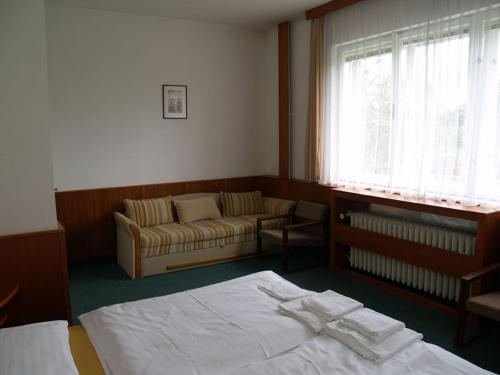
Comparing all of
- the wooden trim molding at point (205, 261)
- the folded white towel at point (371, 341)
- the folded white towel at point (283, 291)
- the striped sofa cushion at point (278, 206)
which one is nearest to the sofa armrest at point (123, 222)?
the wooden trim molding at point (205, 261)

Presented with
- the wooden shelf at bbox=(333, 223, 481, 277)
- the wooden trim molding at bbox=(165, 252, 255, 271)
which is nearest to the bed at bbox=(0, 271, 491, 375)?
the wooden shelf at bbox=(333, 223, 481, 277)

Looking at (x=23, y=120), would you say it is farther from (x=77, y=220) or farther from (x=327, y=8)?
(x=327, y=8)

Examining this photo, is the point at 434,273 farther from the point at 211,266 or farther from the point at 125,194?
the point at 125,194

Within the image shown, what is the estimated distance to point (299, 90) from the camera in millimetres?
5008

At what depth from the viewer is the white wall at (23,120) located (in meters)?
2.66

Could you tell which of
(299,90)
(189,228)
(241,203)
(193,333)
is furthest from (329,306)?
(299,90)

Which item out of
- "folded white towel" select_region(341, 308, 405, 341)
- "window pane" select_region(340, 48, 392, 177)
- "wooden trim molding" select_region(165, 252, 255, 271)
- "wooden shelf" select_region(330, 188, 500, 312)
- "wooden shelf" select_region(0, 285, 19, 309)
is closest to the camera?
"folded white towel" select_region(341, 308, 405, 341)

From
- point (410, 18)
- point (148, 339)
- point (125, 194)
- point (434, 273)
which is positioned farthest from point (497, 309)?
Answer: point (125, 194)

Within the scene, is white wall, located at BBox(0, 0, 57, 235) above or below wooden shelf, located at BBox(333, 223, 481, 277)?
above

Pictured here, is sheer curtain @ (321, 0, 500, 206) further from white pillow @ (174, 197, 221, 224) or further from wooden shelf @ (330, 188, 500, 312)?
white pillow @ (174, 197, 221, 224)

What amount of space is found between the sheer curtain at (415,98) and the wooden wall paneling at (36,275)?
2.91 m

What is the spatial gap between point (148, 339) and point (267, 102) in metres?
4.21

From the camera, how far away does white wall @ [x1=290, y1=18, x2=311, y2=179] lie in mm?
4863

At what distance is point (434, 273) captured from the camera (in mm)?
3400
